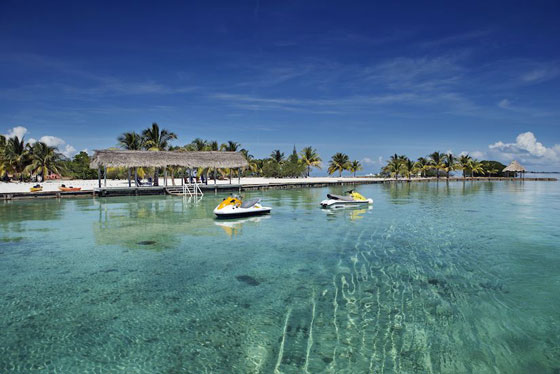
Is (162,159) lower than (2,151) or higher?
lower

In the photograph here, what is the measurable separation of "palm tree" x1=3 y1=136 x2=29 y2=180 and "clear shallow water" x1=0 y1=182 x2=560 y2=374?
118 ft

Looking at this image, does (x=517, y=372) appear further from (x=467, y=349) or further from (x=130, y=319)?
(x=130, y=319)

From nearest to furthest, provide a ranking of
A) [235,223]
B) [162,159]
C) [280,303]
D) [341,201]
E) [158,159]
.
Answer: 1. [280,303]
2. [235,223]
3. [341,201]
4. [158,159]
5. [162,159]

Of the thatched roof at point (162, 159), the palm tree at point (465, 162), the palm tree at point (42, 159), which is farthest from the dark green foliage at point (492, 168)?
the palm tree at point (42, 159)

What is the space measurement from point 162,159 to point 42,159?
19.9 meters

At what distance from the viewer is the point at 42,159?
4194 cm

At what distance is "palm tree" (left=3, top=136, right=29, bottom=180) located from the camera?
40.4 meters

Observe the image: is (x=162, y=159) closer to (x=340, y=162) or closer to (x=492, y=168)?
(x=340, y=162)

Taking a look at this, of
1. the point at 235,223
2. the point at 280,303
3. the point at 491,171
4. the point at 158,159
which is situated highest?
the point at 158,159

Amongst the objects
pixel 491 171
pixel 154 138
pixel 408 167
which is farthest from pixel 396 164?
pixel 154 138

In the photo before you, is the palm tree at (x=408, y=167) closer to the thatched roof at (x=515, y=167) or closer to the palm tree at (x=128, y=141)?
the thatched roof at (x=515, y=167)

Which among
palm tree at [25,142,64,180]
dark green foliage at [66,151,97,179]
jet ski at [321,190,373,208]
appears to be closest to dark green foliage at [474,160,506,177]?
jet ski at [321,190,373,208]

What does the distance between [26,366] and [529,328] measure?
7.02 meters

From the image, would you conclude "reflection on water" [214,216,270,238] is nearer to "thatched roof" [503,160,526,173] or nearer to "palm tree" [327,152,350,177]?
"palm tree" [327,152,350,177]
